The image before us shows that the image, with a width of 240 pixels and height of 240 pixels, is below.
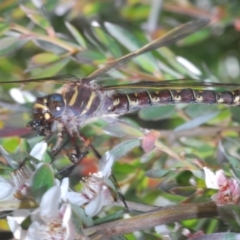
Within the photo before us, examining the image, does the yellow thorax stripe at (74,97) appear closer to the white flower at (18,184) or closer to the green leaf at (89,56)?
the green leaf at (89,56)

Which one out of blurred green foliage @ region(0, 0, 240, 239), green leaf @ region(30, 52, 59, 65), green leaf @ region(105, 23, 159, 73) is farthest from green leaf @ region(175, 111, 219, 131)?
green leaf @ region(30, 52, 59, 65)

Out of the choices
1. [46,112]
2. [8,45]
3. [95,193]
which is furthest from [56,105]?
[95,193]

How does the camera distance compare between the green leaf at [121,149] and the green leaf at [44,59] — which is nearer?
the green leaf at [121,149]

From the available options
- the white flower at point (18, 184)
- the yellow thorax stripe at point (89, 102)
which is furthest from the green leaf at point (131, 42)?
the white flower at point (18, 184)

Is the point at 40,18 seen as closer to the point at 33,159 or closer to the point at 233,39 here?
the point at 33,159

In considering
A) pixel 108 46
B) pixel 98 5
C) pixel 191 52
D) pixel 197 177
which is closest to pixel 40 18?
pixel 108 46

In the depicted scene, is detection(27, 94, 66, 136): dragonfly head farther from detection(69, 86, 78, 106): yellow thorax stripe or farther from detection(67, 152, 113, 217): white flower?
detection(67, 152, 113, 217): white flower

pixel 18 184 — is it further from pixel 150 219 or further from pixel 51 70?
pixel 51 70

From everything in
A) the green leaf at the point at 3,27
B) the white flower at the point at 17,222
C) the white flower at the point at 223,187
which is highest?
the green leaf at the point at 3,27
